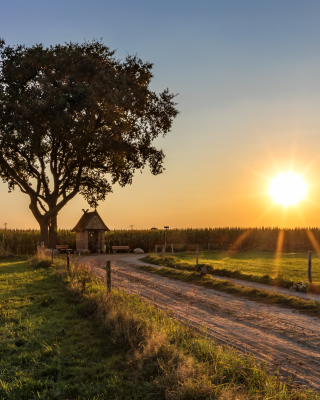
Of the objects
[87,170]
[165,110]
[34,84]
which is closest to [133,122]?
[165,110]

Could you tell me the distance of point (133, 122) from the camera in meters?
34.9

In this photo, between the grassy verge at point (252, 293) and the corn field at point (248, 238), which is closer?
the grassy verge at point (252, 293)

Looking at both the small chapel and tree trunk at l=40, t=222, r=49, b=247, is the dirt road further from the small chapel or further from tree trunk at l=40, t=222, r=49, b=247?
the small chapel

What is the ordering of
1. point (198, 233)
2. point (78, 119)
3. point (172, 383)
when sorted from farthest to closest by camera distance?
point (198, 233) → point (78, 119) → point (172, 383)

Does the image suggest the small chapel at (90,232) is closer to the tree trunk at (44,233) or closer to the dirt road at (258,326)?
the tree trunk at (44,233)

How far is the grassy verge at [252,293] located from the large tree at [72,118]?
14.0 metres

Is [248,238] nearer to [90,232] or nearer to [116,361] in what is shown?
[90,232]

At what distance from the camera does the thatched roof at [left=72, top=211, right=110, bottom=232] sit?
39906mm

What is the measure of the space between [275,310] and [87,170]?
27.3 metres

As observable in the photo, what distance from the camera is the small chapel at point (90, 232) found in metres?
40.1

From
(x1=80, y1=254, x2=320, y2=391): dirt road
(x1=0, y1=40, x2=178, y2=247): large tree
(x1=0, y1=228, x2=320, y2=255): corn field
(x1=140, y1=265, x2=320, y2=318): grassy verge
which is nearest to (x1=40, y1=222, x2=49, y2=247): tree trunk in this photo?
(x1=0, y1=40, x2=178, y2=247): large tree

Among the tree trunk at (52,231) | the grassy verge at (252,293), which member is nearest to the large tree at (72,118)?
the tree trunk at (52,231)

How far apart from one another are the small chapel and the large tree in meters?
4.18

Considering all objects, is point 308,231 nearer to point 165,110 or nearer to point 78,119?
point 165,110
